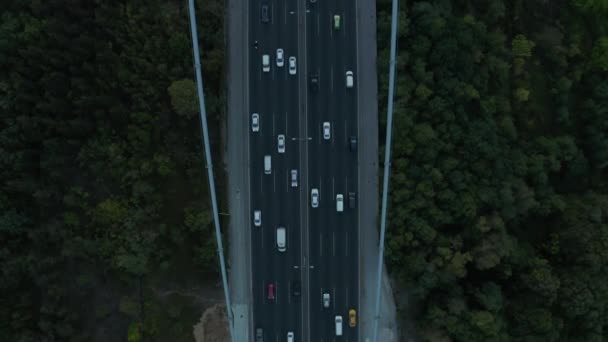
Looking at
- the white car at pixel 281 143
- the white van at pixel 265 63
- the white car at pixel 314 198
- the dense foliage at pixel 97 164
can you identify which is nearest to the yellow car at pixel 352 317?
the white car at pixel 314 198

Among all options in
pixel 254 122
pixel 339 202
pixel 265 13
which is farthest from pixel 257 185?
pixel 265 13

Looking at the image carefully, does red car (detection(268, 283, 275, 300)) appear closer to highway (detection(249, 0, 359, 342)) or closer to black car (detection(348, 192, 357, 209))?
highway (detection(249, 0, 359, 342))

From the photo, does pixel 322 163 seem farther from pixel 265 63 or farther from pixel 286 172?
pixel 265 63

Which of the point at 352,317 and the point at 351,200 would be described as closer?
the point at 351,200

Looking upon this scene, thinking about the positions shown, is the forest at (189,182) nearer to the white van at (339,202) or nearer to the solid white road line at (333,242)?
the white van at (339,202)

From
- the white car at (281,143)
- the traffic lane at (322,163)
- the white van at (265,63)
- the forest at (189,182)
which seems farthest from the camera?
the traffic lane at (322,163)

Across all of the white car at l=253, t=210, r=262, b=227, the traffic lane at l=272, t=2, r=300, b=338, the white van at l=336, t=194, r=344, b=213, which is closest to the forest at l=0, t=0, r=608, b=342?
the white car at l=253, t=210, r=262, b=227
